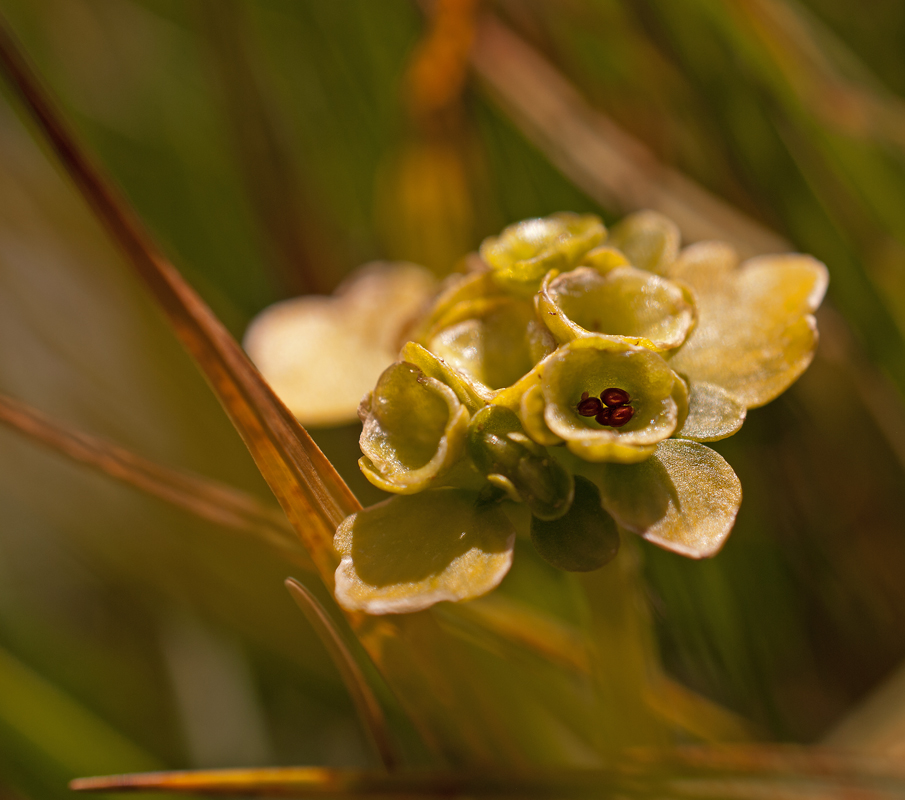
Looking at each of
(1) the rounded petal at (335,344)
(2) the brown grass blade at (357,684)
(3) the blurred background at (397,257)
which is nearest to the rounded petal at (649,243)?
(1) the rounded petal at (335,344)

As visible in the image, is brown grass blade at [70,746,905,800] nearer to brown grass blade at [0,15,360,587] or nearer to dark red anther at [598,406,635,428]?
brown grass blade at [0,15,360,587]

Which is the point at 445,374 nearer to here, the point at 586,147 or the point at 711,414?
the point at 711,414

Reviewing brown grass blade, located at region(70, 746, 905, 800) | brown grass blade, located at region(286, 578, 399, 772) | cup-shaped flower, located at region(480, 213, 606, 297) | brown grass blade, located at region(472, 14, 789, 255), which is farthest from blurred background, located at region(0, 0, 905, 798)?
cup-shaped flower, located at region(480, 213, 606, 297)

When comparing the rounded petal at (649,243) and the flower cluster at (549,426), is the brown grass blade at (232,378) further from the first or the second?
the rounded petal at (649,243)

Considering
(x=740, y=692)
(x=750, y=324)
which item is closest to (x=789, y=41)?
(x=750, y=324)

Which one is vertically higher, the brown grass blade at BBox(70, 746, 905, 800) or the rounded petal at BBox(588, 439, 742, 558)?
the rounded petal at BBox(588, 439, 742, 558)

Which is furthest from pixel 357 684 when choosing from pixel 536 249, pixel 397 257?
pixel 397 257

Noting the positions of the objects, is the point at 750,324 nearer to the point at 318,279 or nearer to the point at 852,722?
the point at 852,722
